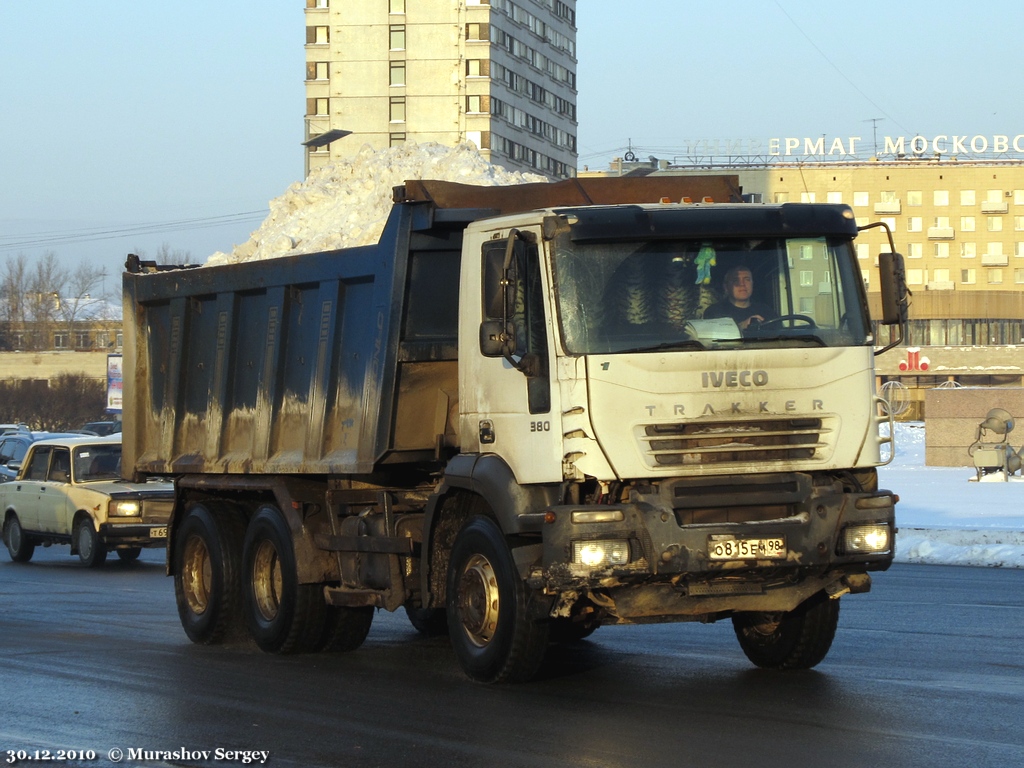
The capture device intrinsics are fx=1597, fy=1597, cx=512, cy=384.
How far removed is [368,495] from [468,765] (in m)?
3.83

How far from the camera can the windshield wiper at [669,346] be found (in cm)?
872

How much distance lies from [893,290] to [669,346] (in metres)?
1.54

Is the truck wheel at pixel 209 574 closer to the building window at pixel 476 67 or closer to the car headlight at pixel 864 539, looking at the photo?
the car headlight at pixel 864 539

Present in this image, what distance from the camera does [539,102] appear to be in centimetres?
11769

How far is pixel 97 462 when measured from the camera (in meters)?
22.0

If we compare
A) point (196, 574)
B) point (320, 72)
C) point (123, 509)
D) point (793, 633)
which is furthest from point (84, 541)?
point (320, 72)

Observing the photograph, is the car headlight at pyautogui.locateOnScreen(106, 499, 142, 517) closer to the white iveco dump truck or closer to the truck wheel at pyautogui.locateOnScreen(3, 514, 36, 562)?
the truck wheel at pyautogui.locateOnScreen(3, 514, 36, 562)

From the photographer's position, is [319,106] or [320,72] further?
[319,106]

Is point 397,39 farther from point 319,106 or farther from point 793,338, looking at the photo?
point 793,338

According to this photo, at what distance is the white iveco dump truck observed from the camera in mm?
8648

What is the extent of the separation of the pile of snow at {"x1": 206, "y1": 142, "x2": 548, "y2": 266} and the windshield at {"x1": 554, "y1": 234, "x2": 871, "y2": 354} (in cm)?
2415

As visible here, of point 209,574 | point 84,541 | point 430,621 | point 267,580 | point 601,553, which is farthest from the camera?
point 84,541

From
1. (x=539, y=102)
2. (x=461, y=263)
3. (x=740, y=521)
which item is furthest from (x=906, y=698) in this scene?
(x=539, y=102)

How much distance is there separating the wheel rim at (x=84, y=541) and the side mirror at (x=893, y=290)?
1406 cm
